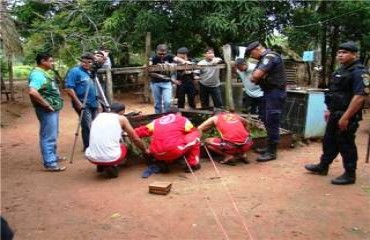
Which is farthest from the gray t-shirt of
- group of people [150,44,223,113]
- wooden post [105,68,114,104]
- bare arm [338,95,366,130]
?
bare arm [338,95,366,130]

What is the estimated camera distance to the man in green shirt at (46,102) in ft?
19.2

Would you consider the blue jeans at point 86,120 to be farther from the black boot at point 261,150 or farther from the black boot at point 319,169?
the black boot at point 319,169

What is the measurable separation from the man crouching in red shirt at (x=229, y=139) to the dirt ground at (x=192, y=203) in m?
0.20

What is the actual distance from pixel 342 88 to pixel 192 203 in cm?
228

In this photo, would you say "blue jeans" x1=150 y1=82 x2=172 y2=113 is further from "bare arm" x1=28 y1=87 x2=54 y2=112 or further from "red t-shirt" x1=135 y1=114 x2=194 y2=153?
"bare arm" x1=28 y1=87 x2=54 y2=112

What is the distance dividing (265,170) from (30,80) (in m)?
3.47

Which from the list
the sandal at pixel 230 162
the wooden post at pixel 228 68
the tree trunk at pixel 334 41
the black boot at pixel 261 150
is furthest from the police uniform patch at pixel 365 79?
the tree trunk at pixel 334 41

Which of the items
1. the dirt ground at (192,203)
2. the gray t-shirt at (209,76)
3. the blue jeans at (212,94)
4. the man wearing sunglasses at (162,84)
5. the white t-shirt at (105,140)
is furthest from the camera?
the blue jeans at (212,94)

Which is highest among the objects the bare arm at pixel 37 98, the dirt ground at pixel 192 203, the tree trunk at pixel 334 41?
the tree trunk at pixel 334 41

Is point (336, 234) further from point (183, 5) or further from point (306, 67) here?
point (306, 67)

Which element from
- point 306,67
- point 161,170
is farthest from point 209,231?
point 306,67

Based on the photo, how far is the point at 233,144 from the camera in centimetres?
621

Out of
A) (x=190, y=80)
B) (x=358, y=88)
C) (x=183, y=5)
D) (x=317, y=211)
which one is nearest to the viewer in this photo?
(x=317, y=211)

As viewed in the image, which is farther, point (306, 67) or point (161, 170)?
point (306, 67)
